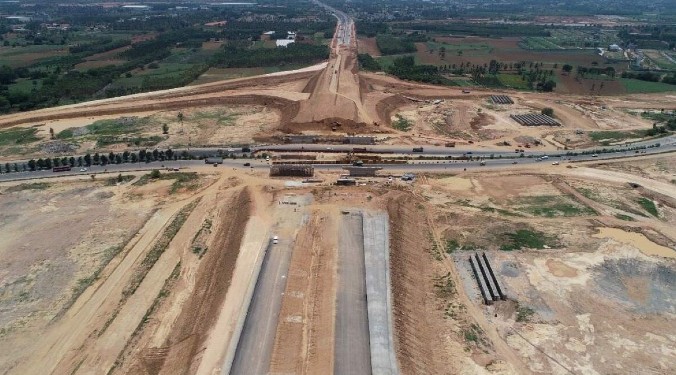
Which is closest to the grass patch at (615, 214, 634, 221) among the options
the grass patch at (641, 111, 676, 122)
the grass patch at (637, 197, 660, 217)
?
the grass patch at (637, 197, 660, 217)

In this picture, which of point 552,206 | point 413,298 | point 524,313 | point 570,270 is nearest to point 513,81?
point 552,206

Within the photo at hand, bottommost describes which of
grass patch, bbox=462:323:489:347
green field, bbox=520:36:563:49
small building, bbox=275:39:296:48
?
grass patch, bbox=462:323:489:347

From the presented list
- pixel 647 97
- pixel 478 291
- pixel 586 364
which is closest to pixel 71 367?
pixel 478 291

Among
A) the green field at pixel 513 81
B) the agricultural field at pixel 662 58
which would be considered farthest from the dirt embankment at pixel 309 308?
the agricultural field at pixel 662 58

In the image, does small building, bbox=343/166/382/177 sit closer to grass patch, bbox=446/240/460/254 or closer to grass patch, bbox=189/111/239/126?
grass patch, bbox=446/240/460/254

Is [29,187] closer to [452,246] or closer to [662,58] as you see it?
[452,246]

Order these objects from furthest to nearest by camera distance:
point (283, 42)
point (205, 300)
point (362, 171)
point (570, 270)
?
1. point (283, 42)
2. point (362, 171)
3. point (570, 270)
4. point (205, 300)
